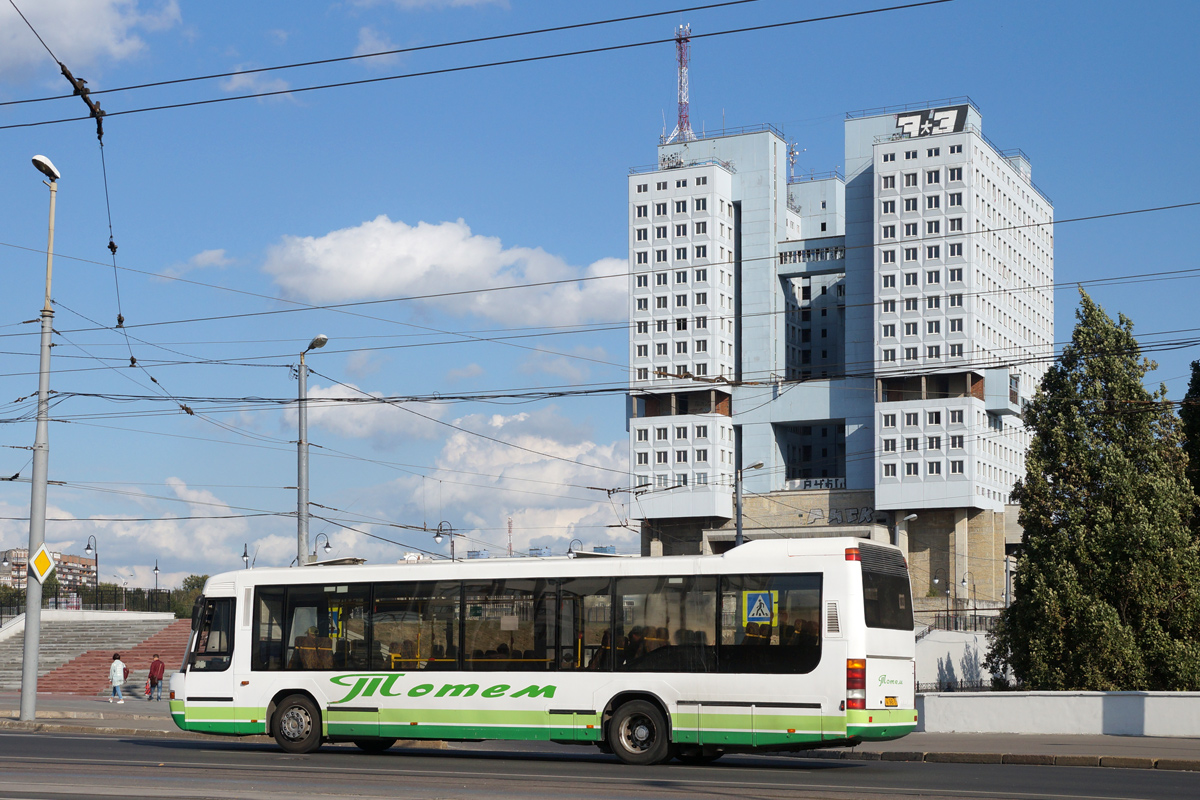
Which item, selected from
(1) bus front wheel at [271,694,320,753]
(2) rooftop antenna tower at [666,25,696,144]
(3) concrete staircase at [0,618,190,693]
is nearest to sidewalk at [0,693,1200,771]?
(1) bus front wheel at [271,694,320,753]

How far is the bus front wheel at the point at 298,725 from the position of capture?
2023cm

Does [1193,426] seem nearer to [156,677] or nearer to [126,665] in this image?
[156,677]

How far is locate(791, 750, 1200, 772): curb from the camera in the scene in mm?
18078

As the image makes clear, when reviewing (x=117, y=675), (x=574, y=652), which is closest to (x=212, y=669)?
(x=574, y=652)

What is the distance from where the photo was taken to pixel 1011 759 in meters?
19.5

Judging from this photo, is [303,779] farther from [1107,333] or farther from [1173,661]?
[1107,333]

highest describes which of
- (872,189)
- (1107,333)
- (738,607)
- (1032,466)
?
(872,189)

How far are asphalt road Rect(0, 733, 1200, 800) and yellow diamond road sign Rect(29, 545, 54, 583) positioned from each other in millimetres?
7020

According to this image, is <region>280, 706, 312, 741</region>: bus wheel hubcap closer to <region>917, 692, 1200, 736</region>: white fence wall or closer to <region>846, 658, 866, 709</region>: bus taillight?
<region>846, 658, 866, 709</region>: bus taillight

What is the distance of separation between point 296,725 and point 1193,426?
91.3 feet

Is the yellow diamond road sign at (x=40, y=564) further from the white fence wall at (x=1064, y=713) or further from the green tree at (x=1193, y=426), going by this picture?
the green tree at (x=1193, y=426)

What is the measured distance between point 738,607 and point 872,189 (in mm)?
110986

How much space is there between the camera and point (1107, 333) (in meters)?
32.9

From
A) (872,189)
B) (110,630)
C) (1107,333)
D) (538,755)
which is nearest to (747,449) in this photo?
(872,189)
